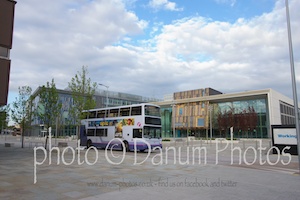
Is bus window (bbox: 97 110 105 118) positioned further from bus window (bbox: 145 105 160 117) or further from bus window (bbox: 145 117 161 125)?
bus window (bbox: 145 117 161 125)

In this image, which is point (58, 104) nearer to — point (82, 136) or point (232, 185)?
point (82, 136)

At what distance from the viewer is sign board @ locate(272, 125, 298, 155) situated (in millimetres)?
21094

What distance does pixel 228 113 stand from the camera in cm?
5906

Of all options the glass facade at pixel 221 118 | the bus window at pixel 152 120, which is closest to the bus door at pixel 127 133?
the bus window at pixel 152 120

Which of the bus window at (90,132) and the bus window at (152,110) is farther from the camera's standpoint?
the bus window at (90,132)

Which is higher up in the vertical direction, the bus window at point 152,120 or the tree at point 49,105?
the tree at point 49,105

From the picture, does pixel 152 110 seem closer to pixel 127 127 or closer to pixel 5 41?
pixel 127 127

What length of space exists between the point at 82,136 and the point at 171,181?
861 inches

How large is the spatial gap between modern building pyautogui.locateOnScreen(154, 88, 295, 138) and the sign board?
118 ft

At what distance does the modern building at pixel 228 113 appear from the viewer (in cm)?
5806

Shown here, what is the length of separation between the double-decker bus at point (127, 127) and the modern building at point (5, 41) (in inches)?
444

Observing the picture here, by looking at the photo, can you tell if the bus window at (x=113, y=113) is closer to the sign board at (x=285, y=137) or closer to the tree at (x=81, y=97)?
the tree at (x=81, y=97)

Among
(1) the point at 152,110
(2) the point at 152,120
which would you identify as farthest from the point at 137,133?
(1) the point at 152,110

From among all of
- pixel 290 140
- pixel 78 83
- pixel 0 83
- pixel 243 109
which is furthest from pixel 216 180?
pixel 243 109
